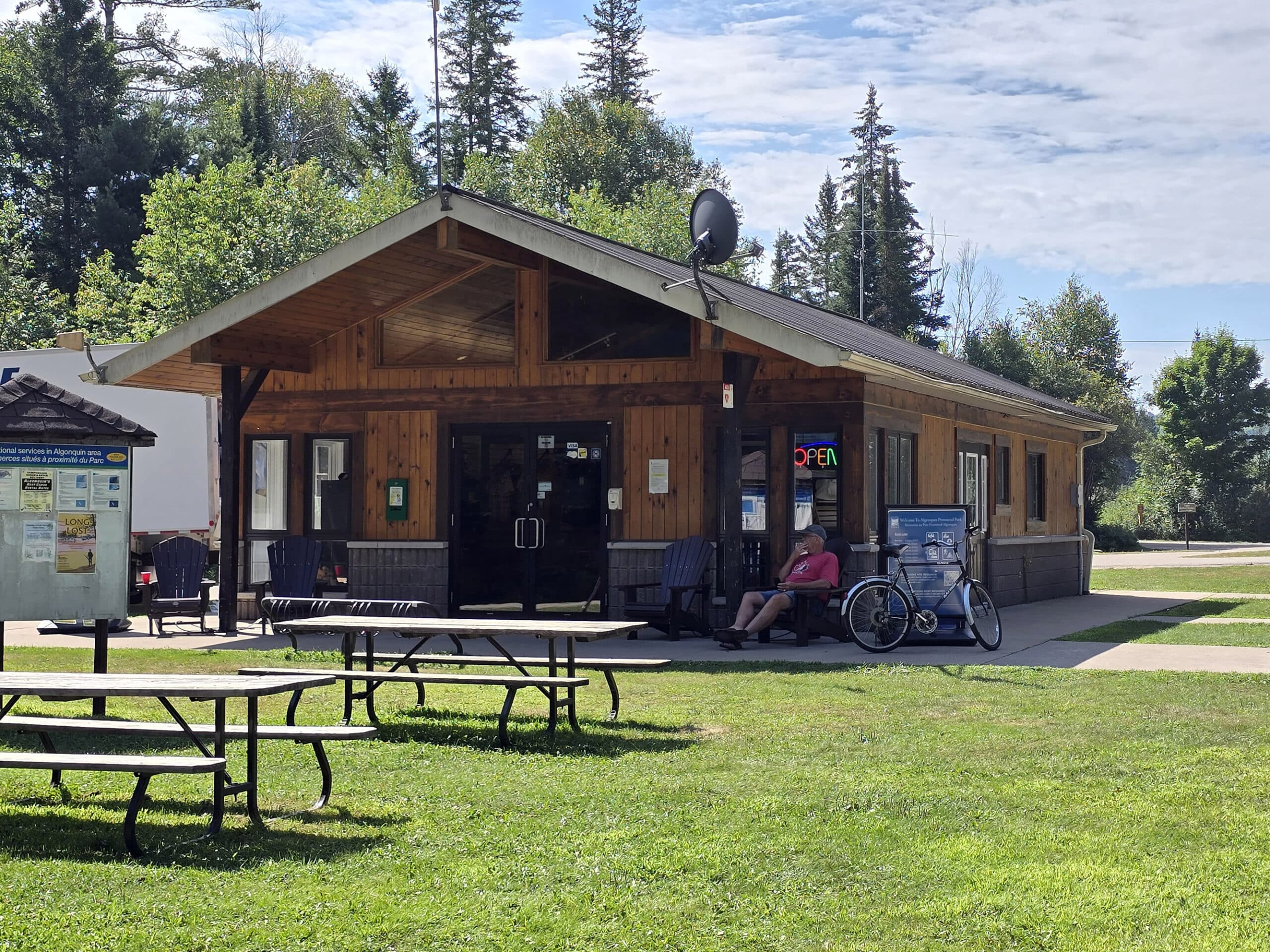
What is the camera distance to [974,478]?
61.5 ft

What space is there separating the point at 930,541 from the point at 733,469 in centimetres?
195

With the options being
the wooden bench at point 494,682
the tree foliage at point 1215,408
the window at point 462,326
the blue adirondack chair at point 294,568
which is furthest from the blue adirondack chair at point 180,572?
the tree foliage at point 1215,408

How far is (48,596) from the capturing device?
8664 millimetres

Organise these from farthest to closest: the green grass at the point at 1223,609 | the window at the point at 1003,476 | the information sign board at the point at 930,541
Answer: the window at the point at 1003,476 < the green grass at the point at 1223,609 < the information sign board at the point at 930,541

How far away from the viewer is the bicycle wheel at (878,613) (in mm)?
13195

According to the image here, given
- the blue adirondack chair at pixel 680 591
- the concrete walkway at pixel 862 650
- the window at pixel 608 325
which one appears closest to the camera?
the concrete walkway at pixel 862 650

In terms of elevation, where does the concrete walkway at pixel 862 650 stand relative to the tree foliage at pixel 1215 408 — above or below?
below

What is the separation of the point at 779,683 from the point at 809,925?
236 inches

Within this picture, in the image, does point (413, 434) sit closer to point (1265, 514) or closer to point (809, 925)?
point (809, 925)

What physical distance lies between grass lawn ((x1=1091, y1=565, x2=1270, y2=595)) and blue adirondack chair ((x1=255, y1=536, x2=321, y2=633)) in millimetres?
14216

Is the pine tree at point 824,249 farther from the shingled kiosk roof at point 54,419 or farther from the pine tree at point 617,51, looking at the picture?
the shingled kiosk roof at point 54,419

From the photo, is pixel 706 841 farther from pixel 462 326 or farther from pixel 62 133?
pixel 62 133

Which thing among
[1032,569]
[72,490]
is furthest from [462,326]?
[1032,569]

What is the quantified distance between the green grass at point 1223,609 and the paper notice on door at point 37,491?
13.4 metres
